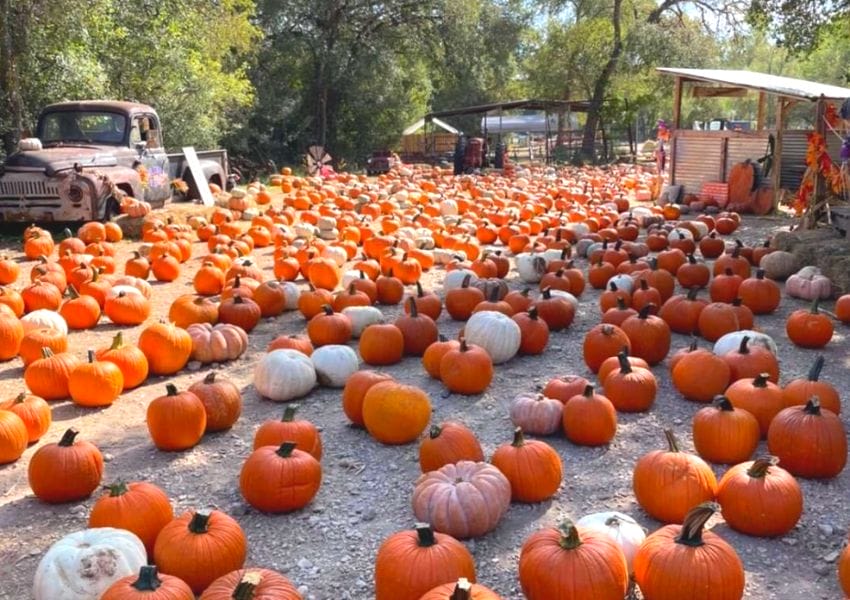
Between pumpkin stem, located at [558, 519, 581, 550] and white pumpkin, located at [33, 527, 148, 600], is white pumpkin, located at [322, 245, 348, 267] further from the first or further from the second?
pumpkin stem, located at [558, 519, 581, 550]

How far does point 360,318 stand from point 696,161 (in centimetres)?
1148

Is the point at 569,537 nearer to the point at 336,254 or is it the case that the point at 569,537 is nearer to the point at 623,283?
the point at 623,283

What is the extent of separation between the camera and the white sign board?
1506 centimetres

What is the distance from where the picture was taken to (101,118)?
1309 centimetres

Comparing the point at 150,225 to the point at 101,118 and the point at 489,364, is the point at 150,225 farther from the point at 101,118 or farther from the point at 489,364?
the point at 489,364

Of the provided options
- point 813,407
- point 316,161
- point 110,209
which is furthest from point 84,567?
point 316,161

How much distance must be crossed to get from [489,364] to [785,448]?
2.04 metres

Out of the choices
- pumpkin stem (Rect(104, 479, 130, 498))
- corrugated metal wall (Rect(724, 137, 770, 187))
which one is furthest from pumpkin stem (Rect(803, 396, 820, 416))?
corrugated metal wall (Rect(724, 137, 770, 187))

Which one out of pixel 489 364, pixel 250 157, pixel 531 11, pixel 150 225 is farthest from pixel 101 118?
pixel 531 11

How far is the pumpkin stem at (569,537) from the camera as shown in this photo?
294cm

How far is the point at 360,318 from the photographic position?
6.83m

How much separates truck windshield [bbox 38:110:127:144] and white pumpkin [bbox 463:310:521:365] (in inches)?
358

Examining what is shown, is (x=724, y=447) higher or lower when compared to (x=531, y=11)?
Answer: lower

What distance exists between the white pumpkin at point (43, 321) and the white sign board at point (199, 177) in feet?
27.7
